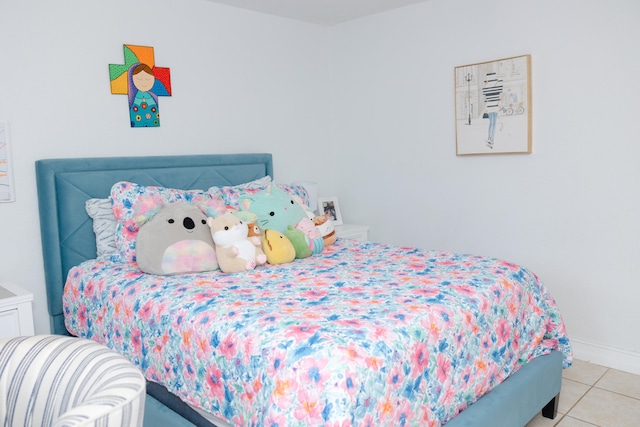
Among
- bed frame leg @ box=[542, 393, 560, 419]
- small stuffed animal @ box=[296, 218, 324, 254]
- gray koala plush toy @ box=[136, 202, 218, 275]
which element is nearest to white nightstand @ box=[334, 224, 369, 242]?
small stuffed animal @ box=[296, 218, 324, 254]

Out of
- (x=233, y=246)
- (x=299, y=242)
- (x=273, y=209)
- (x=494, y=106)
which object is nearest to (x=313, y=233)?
(x=299, y=242)

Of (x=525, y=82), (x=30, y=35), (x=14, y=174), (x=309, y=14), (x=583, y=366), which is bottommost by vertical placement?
(x=583, y=366)

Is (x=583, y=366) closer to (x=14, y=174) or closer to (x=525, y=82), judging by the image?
(x=525, y=82)

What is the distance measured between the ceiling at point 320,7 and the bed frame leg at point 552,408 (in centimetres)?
270

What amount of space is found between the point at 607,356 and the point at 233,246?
2.27m

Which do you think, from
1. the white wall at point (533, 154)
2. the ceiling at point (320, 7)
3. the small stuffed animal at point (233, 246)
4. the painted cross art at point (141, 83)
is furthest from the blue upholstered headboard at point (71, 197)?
the white wall at point (533, 154)

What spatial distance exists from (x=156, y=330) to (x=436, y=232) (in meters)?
2.34

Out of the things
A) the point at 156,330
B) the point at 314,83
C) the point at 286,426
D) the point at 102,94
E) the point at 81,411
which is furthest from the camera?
the point at 314,83

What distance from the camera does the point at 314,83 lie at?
4.29m

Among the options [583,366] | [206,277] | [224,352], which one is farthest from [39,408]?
[583,366]

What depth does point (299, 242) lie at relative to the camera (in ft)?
9.43

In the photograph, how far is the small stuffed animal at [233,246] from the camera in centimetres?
256

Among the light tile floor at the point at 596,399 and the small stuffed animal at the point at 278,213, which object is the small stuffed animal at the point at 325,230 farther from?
the light tile floor at the point at 596,399

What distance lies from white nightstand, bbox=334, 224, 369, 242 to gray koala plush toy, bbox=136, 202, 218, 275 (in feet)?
4.85
